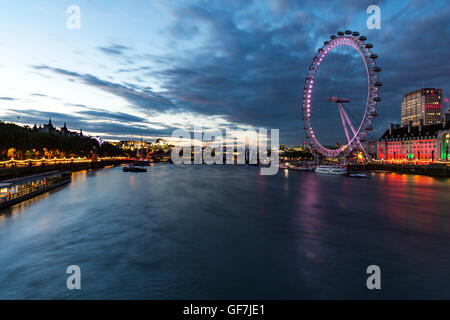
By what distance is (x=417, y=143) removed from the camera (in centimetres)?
12031

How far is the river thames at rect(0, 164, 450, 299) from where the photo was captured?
12.9 m

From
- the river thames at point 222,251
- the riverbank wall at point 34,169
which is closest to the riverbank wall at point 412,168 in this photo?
the river thames at point 222,251

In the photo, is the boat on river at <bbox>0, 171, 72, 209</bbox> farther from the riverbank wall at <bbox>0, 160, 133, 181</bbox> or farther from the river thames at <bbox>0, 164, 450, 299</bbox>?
the riverbank wall at <bbox>0, 160, 133, 181</bbox>

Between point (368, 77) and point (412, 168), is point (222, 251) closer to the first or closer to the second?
point (368, 77)

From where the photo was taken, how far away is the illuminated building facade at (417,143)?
103250 millimetres

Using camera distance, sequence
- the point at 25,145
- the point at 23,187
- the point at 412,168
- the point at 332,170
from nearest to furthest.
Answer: the point at 23,187 < the point at 25,145 < the point at 412,168 < the point at 332,170

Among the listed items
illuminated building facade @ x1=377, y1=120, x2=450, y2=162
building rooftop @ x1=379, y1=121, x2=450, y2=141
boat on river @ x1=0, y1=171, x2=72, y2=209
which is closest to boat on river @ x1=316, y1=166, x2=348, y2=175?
illuminated building facade @ x1=377, y1=120, x2=450, y2=162

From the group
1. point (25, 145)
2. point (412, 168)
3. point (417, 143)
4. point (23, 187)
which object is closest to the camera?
point (23, 187)

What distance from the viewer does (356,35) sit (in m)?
63.8

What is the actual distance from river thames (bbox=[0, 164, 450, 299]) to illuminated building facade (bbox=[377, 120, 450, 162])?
88159 millimetres

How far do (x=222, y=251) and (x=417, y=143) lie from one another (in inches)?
5141

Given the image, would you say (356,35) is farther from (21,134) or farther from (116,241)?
(21,134)

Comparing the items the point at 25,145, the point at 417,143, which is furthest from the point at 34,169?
the point at 417,143
